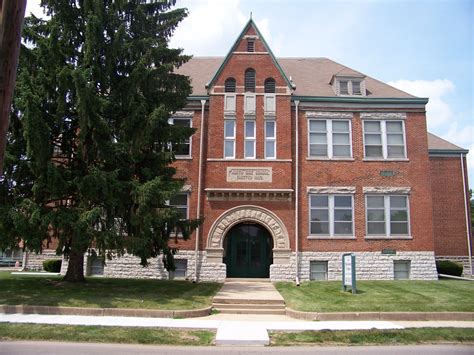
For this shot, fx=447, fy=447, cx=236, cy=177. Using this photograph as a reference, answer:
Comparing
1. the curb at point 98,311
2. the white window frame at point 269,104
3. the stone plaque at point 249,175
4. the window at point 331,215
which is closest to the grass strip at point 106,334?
the curb at point 98,311

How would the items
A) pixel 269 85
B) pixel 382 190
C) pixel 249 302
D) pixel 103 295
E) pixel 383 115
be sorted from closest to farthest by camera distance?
pixel 103 295
pixel 249 302
pixel 382 190
pixel 269 85
pixel 383 115

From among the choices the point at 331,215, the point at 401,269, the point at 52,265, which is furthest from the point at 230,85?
the point at 52,265

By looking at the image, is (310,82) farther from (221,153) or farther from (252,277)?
(252,277)

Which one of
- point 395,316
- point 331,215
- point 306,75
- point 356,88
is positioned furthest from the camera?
point 306,75

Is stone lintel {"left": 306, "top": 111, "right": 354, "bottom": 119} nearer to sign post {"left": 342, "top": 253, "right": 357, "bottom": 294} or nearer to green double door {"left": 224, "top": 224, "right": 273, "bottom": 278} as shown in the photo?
green double door {"left": 224, "top": 224, "right": 273, "bottom": 278}

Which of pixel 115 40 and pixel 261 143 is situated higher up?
pixel 115 40

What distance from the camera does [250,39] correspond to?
24.5 m

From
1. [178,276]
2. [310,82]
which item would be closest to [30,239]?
[178,276]

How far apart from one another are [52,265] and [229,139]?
39.5ft

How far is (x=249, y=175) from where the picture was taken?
22.9 m

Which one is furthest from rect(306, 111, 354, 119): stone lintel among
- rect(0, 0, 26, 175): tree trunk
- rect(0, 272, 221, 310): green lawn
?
rect(0, 0, 26, 175): tree trunk

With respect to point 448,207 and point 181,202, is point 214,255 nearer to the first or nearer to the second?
point 181,202

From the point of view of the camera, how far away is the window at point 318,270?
74.9ft

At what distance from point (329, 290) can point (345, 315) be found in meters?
4.76
